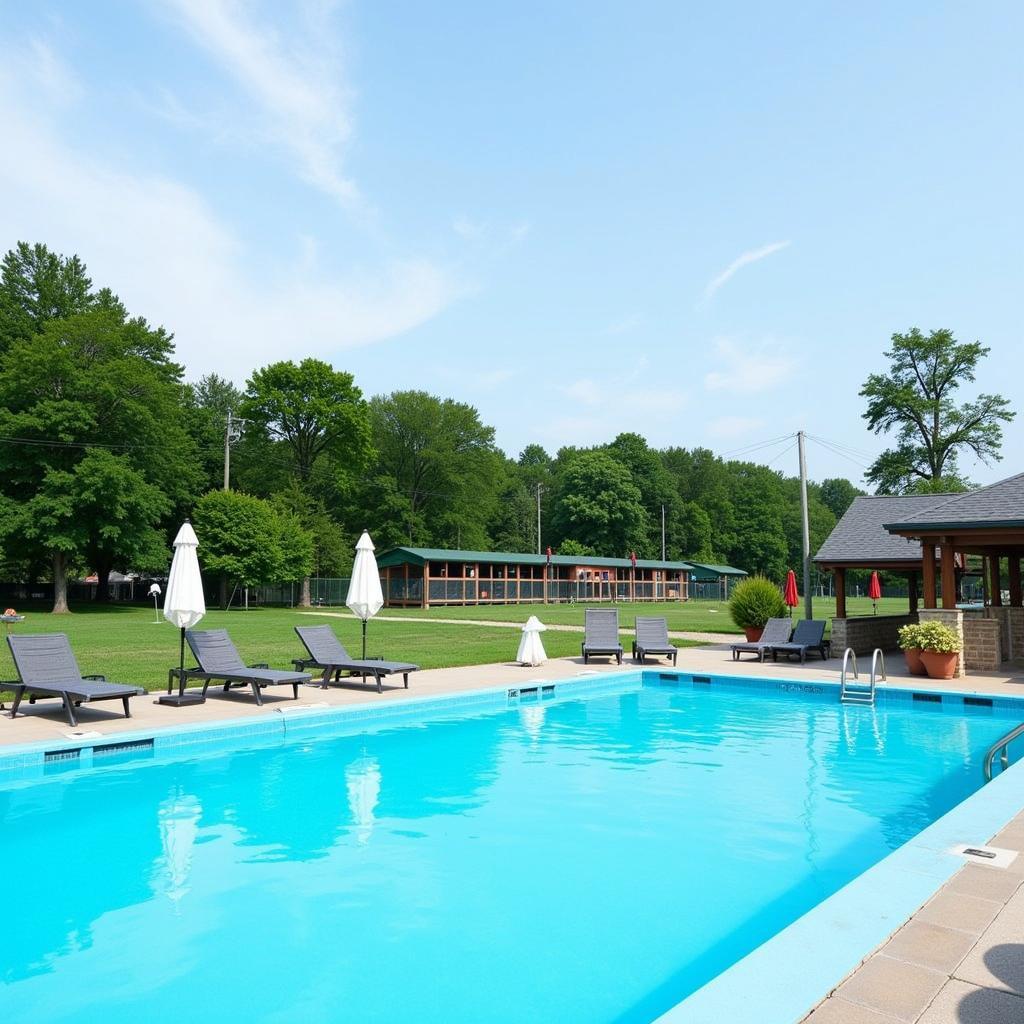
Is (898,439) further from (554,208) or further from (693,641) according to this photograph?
(554,208)

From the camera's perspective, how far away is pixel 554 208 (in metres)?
17.0

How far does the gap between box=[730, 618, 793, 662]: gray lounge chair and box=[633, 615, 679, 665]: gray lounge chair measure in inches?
62.3

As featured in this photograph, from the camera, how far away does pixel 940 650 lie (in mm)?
13875

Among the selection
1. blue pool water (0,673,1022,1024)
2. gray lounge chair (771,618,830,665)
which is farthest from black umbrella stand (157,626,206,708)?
gray lounge chair (771,618,830,665)

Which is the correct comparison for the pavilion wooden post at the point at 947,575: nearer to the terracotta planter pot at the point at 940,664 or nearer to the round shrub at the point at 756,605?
the terracotta planter pot at the point at 940,664

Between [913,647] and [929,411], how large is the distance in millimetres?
32182

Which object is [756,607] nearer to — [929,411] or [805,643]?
[805,643]

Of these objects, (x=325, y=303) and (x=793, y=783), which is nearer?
(x=793, y=783)

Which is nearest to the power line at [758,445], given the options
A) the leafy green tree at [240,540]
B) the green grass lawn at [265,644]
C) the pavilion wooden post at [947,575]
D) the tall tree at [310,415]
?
the pavilion wooden post at [947,575]

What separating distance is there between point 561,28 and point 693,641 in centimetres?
1463

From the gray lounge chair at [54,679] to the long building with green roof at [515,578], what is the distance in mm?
34344

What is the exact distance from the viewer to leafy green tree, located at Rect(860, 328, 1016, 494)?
41344 millimetres

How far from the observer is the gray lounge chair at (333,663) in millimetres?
12297

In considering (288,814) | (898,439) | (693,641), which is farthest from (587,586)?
(288,814)
